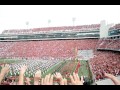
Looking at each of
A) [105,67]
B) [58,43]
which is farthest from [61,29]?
[105,67]

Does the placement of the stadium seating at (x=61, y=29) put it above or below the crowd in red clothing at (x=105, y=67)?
above

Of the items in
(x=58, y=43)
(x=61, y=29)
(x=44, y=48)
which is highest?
(x=61, y=29)

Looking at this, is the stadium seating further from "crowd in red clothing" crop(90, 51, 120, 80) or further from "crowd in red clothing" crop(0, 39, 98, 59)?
"crowd in red clothing" crop(90, 51, 120, 80)

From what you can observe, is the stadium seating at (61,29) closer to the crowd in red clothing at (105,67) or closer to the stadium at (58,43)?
the stadium at (58,43)

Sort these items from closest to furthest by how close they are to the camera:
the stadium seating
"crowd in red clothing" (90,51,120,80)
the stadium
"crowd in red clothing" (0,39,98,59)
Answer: "crowd in red clothing" (90,51,120,80)
the stadium
"crowd in red clothing" (0,39,98,59)
the stadium seating

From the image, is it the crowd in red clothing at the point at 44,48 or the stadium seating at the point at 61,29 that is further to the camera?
the stadium seating at the point at 61,29

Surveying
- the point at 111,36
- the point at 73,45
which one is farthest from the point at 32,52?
the point at 111,36

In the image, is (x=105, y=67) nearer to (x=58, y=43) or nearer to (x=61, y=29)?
(x=58, y=43)

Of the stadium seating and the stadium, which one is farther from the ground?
the stadium seating

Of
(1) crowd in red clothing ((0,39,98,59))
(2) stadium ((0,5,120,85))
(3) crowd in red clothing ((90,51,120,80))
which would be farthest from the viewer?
(1) crowd in red clothing ((0,39,98,59))

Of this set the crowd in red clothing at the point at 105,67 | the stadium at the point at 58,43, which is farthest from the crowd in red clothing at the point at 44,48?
the crowd in red clothing at the point at 105,67

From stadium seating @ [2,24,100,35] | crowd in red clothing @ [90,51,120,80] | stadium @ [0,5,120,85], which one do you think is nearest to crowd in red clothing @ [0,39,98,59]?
stadium @ [0,5,120,85]
